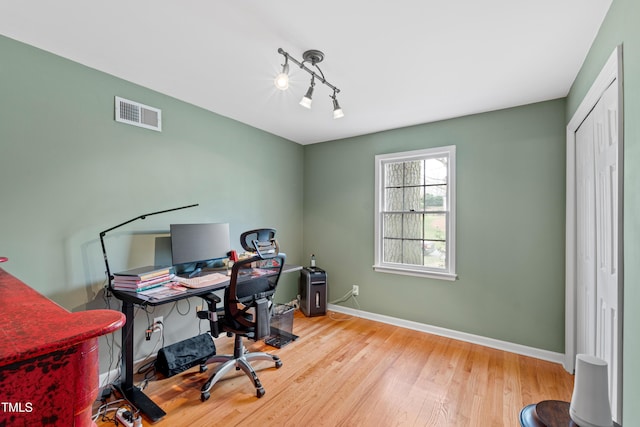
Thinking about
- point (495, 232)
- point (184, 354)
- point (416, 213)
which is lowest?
point (184, 354)

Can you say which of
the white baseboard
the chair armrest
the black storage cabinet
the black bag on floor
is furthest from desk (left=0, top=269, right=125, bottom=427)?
the white baseboard

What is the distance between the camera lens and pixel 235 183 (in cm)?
338

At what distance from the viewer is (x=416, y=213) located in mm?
3529

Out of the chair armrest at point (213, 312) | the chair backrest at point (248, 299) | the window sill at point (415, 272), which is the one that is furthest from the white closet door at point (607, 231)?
the chair armrest at point (213, 312)

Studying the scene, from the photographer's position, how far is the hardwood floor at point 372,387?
1.94 meters

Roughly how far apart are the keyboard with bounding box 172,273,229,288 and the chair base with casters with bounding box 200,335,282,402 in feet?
1.56

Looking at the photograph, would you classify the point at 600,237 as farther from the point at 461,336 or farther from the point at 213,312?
the point at 213,312

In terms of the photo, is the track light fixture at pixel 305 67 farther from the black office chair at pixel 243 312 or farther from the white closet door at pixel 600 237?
the white closet door at pixel 600 237

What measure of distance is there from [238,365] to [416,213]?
2.49 m

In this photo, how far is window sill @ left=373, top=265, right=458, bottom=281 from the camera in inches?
127

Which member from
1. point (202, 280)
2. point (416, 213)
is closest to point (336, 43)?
point (202, 280)

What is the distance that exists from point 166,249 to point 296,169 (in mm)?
2177

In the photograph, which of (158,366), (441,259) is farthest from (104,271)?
(441,259)

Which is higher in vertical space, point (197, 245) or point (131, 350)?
point (197, 245)
